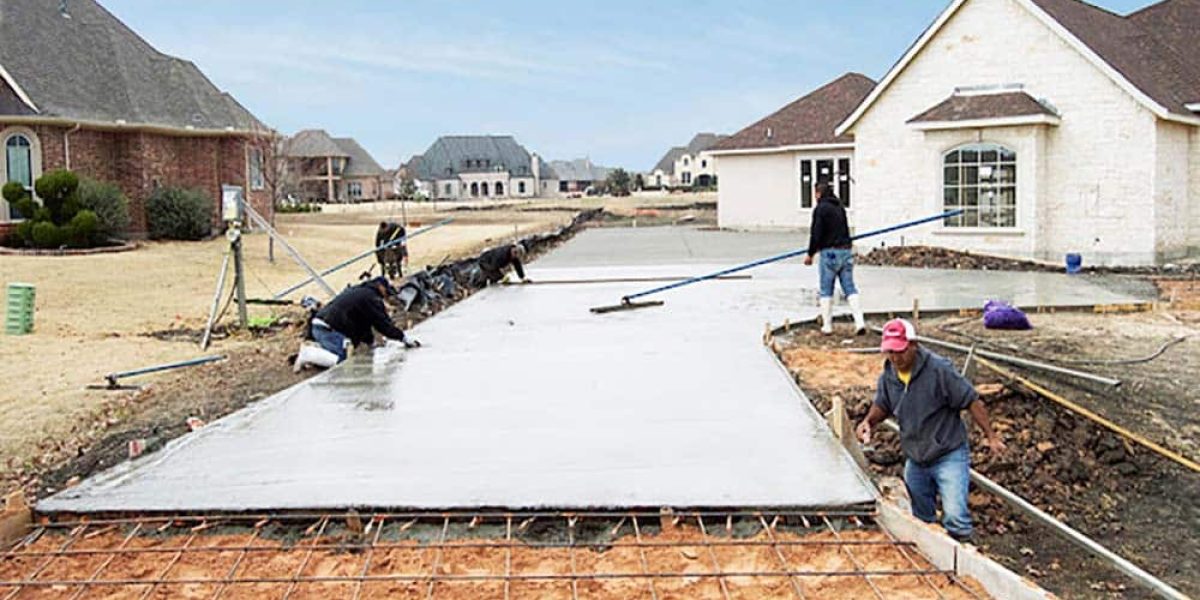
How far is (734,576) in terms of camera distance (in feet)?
15.0

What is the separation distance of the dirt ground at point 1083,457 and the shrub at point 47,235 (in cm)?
1853

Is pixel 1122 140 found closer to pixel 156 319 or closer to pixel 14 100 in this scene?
pixel 156 319

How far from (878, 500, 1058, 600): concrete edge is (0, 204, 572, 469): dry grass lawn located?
5.75 meters

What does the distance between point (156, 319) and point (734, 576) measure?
1255 centimetres

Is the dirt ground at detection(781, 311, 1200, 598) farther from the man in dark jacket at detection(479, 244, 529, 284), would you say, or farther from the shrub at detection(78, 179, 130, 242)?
the shrub at detection(78, 179, 130, 242)

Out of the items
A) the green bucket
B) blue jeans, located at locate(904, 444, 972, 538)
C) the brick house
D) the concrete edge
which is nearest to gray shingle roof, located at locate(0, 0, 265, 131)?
the brick house

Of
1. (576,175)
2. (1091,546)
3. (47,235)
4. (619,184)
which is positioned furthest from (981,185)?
(576,175)

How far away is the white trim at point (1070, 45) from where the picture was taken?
18547 mm

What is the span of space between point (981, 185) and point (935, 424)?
16289mm

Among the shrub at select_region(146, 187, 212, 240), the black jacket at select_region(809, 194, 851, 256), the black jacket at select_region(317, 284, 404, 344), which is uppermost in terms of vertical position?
the shrub at select_region(146, 187, 212, 240)

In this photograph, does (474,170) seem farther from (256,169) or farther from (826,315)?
(826,315)

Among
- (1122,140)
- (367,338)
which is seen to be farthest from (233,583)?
(1122,140)

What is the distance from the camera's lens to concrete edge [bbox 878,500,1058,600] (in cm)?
421

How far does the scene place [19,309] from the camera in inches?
509
